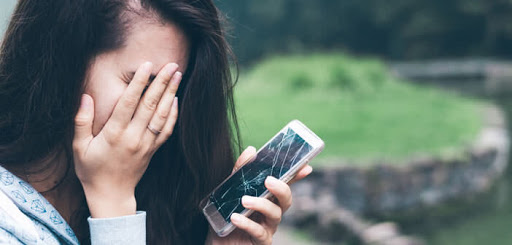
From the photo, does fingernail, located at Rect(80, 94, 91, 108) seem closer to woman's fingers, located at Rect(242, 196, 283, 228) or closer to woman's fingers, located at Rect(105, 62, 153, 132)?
woman's fingers, located at Rect(105, 62, 153, 132)

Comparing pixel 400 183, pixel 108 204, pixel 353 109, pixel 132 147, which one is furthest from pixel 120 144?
pixel 353 109

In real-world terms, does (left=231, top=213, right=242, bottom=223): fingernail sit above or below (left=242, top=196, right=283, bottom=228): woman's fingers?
below

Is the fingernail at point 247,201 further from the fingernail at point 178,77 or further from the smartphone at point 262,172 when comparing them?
the fingernail at point 178,77

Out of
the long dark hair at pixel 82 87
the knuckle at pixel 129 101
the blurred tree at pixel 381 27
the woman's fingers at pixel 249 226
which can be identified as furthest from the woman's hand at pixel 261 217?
the blurred tree at pixel 381 27

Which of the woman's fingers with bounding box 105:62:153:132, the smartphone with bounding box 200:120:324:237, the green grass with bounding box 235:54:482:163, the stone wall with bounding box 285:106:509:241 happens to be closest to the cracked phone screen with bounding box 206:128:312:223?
the smartphone with bounding box 200:120:324:237

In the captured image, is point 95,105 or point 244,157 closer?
point 95,105

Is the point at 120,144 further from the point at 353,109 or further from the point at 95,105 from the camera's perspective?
the point at 353,109

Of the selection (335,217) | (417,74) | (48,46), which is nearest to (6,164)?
(48,46)

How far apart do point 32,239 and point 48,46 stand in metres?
0.41

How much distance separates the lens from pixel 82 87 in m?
1.28

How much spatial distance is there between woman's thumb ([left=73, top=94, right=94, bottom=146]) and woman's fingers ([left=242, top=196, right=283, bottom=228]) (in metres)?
0.37

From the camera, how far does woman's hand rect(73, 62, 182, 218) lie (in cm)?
125

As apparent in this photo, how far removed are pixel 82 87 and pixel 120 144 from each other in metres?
0.15

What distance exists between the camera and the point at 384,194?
5734 mm
